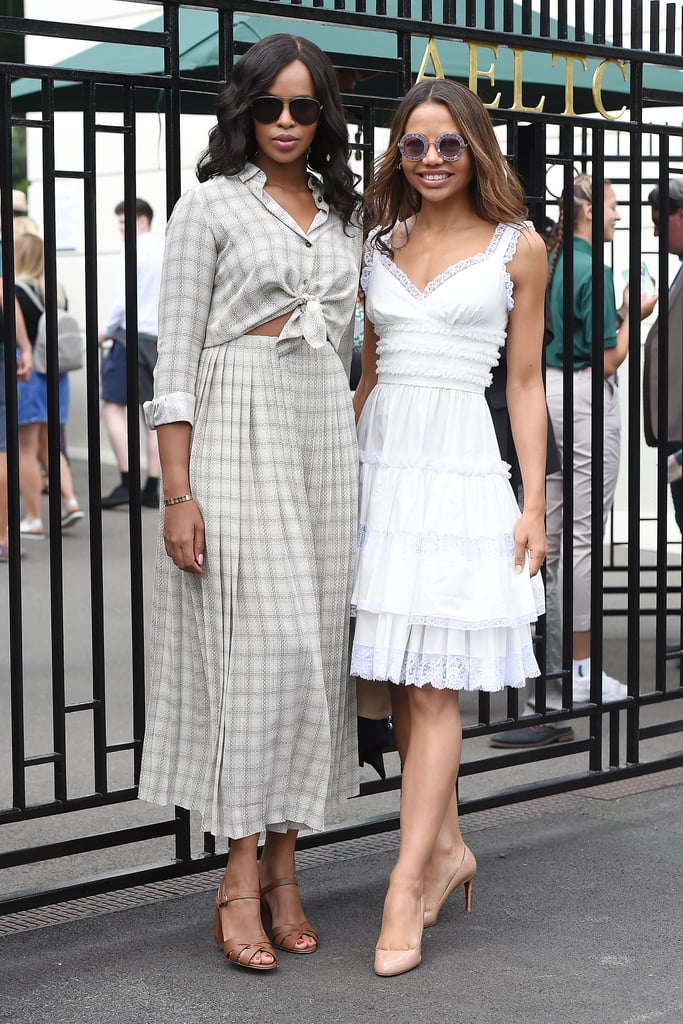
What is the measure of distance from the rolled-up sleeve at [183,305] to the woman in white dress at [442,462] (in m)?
0.48

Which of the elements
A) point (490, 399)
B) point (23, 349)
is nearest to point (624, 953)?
point (490, 399)

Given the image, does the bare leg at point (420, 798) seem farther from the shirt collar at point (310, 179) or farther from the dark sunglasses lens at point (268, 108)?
the dark sunglasses lens at point (268, 108)

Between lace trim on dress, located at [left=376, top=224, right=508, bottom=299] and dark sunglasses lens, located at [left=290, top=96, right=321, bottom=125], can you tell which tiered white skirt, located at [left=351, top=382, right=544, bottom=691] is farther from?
dark sunglasses lens, located at [left=290, top=96, right=321, bottom=125]

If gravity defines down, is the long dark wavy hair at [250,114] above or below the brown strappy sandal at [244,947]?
above

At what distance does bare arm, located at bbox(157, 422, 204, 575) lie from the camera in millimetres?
3361

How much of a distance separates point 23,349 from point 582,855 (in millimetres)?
5857

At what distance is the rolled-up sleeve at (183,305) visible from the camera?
3.36 meters

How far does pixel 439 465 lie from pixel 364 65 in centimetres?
141

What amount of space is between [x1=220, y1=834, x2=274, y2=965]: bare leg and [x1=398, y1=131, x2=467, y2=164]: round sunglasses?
5.44ft

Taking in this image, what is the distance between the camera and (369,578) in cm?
356

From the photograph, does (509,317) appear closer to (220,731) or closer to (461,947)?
(220,731)

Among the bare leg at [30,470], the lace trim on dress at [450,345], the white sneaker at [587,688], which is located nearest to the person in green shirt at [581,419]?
the white sneaker at [587,688]

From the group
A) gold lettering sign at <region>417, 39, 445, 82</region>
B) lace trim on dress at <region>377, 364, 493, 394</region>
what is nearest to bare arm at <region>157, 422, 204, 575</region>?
lace trim on dress at <region>377, 364, 493, 394</region>

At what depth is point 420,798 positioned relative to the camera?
3553 millimetres
